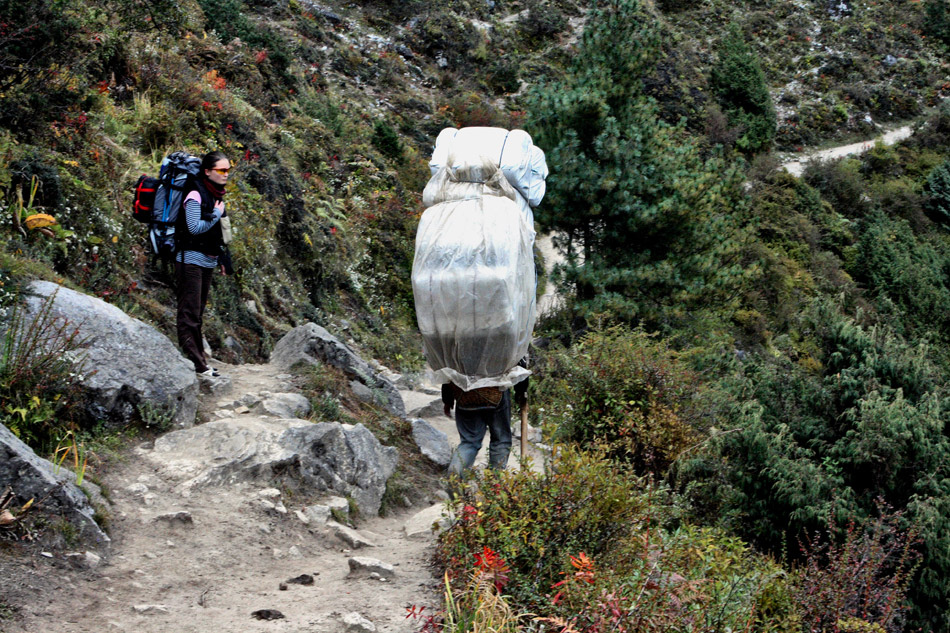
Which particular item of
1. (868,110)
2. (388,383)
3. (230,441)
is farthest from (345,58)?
(868,110)

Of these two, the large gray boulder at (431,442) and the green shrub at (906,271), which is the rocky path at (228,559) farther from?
the green shrub at (906,271)

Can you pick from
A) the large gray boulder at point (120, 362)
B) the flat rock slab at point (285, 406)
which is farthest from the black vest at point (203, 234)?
the flat rock slab at point (285, 406)

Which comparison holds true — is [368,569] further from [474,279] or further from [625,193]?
[625,193]

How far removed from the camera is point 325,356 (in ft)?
26.2

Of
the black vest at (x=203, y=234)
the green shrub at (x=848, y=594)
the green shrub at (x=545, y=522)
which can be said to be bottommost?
the green shrub at (x=848, y=594)

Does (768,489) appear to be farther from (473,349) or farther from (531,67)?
(531,67)

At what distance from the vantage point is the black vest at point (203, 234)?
635 centimetres

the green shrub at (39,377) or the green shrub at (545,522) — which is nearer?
the green shrub at (545,522)

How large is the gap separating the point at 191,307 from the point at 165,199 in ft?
2.90

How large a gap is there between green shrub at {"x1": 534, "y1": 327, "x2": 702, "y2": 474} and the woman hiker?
320 centimetres

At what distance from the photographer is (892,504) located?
5.68 meters

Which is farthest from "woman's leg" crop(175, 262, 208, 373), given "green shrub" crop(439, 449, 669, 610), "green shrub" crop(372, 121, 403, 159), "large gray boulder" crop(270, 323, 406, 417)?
"green shrub" crop(372, 121, 403, 159)

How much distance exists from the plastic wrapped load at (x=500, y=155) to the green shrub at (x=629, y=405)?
2.42 metres

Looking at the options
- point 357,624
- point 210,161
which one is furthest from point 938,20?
point 357,624
